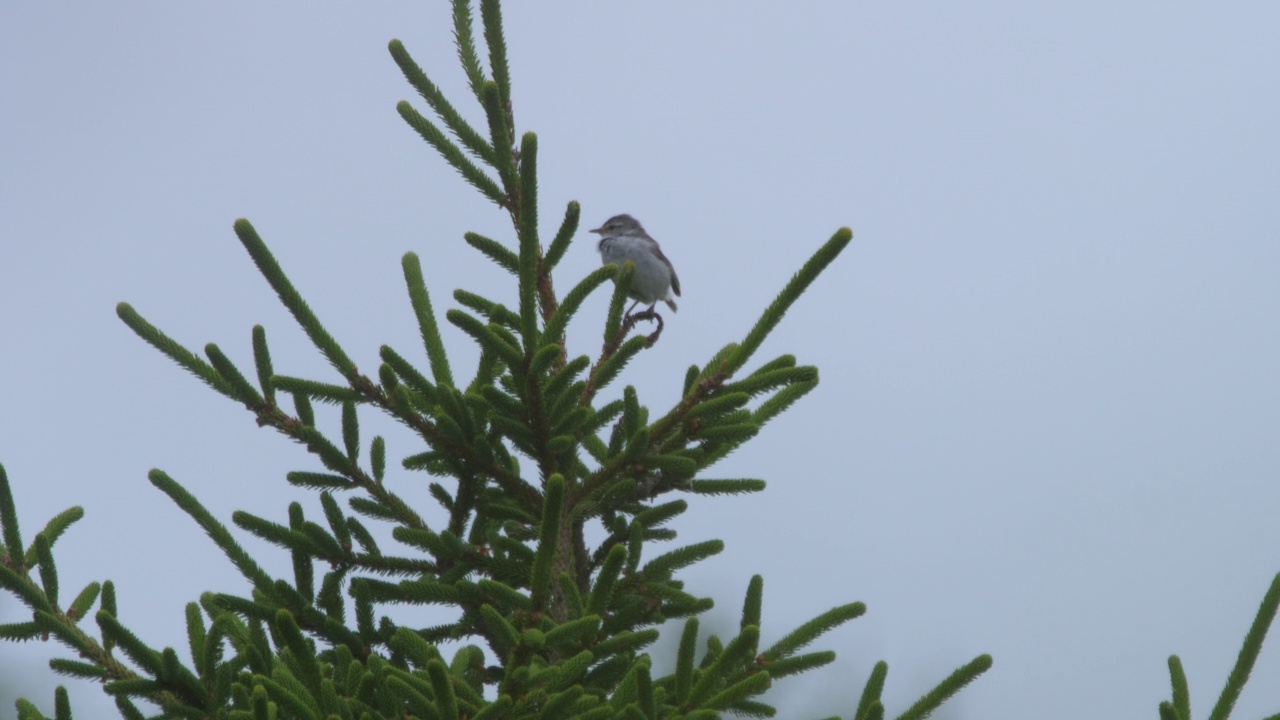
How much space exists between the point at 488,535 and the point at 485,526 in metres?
0.31

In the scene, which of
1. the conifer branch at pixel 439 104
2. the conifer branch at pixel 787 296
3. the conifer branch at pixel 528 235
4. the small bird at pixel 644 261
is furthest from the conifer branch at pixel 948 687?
the small bird at pixel 644 261

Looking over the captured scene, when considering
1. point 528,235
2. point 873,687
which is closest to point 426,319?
point 528,235

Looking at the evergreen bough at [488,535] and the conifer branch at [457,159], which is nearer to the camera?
the evergreen bough at [488,535]

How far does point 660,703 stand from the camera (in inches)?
112

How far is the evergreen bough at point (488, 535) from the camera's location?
2857 mm

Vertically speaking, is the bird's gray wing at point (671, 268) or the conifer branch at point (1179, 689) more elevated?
the bird's gray wing at point (671, 268)

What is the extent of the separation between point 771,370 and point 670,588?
796 millimetres

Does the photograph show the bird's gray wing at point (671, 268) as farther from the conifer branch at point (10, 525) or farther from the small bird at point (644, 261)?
the conifer branch at point (10, 525)

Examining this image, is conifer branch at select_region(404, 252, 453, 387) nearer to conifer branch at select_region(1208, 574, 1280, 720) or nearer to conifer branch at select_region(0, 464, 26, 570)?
conifer branch at select_region(0, 464, 26, 570)

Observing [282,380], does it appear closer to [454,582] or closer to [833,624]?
[454,582]

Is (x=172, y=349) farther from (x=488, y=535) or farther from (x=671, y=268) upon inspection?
(x=671, y=268)

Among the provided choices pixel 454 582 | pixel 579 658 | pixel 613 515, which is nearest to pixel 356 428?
pixel 454 582

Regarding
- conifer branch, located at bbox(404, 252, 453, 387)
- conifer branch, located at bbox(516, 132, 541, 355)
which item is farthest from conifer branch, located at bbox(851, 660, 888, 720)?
conifer branch, located at bbox(404, 252, 453, 387)

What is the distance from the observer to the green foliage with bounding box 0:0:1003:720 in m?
2.91
